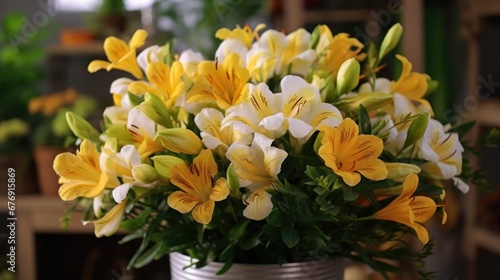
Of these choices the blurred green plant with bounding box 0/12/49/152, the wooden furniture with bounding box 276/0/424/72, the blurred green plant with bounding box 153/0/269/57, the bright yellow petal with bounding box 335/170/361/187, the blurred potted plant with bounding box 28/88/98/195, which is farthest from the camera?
the blurred green plant with bounding box 153/0/269/57

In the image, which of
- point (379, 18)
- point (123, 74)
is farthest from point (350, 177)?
point (123, 74)

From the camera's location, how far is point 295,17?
177cm

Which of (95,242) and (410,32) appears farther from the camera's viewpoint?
(95,242)

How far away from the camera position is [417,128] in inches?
22.9

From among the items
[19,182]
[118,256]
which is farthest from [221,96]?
[118,256]

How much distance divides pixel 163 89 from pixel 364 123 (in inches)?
7.4

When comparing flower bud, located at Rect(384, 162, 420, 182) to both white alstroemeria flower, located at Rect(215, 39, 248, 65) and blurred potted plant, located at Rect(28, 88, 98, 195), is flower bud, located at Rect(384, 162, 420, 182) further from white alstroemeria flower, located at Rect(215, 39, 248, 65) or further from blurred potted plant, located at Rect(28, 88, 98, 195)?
blurred potted plant, located at Rect(28, 88, 98, 195)

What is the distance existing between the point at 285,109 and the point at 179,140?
0.30 feet

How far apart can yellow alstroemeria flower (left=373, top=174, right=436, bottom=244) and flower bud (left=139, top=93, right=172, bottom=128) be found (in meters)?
0.21

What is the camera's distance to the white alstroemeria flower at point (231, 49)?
64 centimetres

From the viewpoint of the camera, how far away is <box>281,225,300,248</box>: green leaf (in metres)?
0.54

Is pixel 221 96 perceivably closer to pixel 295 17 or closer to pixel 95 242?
pixel 295 17

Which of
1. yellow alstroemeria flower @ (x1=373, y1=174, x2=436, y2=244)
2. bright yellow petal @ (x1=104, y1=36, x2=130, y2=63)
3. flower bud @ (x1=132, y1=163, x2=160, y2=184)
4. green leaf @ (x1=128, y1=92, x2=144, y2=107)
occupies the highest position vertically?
bright yellow petal @ (x1=104, y1=36, x2=130, y2=63)

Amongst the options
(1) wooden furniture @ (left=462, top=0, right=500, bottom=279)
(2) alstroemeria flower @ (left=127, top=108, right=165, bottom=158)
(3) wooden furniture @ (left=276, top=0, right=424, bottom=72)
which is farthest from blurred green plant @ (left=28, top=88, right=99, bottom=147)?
(2) alstroemeria flower @ (left=127, top=108, right=165, bottom=158)
